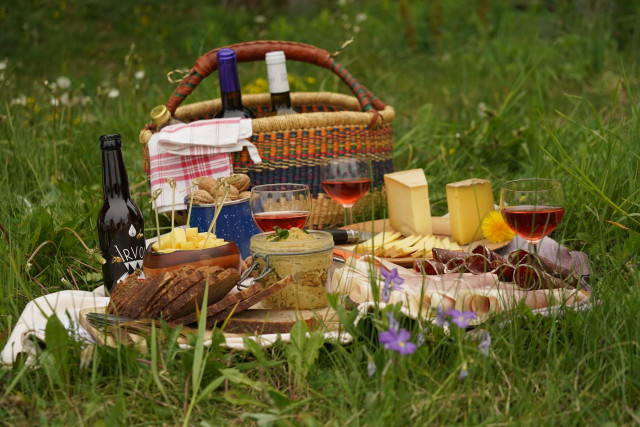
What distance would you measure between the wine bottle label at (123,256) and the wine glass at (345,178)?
791 millimetres

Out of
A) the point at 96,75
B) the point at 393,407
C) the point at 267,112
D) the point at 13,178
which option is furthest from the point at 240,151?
the point at 96,75

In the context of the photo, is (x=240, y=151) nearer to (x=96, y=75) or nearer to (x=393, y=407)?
(x=393, y=407)

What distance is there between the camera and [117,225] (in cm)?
200

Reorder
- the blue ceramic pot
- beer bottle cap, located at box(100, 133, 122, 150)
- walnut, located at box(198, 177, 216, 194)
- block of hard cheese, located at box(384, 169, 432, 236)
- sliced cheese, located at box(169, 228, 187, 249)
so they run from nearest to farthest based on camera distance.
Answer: sliced cheese, located at box(169, 228, 187, 249) → beer bottle cap, located at box(100, 133, 122, 150) → the blue ceramic pot → walnut, located at box(198, 177, 216, 194) → block of hard cheese, located at box(384, 169, 432, 236)

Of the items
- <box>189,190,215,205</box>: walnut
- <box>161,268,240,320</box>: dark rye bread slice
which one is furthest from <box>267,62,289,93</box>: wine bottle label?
<box>161,268,240,320</box>: dark rye bread slice

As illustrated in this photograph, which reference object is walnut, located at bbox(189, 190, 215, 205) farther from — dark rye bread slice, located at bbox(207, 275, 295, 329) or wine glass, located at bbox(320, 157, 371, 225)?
dark rye bread slice, located at bbox(207, 275, 295, 329)

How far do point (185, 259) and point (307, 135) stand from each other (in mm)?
1075

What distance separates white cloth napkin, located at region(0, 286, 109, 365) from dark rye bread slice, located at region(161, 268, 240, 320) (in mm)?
206

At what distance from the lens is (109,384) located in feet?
4.94

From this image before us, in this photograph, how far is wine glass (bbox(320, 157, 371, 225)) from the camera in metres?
2.53

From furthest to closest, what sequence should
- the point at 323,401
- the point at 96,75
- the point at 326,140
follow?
1. the point at 96,75
2. the point at 326,140
3. the point at 323,401

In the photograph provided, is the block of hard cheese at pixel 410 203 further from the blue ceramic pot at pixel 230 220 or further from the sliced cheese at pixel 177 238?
the sliced cheese at pixel 177 238

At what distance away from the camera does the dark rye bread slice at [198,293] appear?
64.5 inches

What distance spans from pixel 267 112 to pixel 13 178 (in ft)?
3.77
